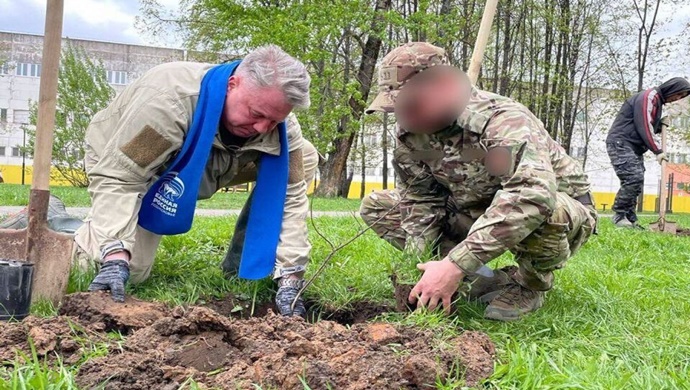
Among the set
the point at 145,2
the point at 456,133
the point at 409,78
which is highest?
the point at 145,2

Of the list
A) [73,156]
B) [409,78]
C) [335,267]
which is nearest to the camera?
[409,78]

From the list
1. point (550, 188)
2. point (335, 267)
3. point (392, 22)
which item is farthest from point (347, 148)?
point (550, 188)

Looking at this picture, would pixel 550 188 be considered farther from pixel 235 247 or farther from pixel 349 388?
pixel 235 247

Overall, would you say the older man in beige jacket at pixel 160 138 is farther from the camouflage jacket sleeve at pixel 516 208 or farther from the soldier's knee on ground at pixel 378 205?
the camouflage jacket sleeve at pixel 516 208

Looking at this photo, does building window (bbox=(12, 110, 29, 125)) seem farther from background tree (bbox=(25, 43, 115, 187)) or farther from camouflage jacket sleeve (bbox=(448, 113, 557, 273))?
camouflage jacket sleeve (bbox=(448, 113, 557, 273))

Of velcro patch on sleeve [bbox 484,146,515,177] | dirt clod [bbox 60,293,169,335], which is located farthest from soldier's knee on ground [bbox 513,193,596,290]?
dirt clod [bbox 60,293,169,335]

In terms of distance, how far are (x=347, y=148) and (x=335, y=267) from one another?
16.8 meters

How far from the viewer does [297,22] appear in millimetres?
18078

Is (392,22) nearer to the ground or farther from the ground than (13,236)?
farther from the ground

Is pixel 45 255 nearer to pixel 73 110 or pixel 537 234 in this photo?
pixel 537 234

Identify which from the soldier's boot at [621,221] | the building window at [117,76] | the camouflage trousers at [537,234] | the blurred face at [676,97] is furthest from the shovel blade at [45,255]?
the building window at [117,76]

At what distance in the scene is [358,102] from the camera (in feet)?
63.6

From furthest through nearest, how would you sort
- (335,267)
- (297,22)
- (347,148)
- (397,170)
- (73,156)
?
1. (73,156)
2. (347,148)
3. (297,22)
4. (335,267)
5. (397,170)

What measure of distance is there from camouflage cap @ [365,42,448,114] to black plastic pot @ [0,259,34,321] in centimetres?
163
